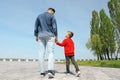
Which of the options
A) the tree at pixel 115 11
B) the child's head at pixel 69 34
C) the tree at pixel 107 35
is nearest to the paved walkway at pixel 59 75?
the child's head at pixel 69 34

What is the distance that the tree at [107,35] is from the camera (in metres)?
52.0

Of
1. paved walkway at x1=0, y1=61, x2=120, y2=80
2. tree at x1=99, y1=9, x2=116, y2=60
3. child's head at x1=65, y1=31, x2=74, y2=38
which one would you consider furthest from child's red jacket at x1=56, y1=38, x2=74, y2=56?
tree at x1=99, y1=9, x2=116, y2=60

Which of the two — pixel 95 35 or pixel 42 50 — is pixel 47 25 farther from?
pixel 95 35

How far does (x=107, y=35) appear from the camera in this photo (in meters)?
52.8

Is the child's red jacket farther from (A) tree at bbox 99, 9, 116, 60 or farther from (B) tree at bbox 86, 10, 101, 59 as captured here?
(B) tree at bbox 86, 10, 101, 59

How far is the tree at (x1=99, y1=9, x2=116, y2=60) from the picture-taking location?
52.0 metres

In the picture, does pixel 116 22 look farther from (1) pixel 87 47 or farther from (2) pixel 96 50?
(1) pixel 87 47

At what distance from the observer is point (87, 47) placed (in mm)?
66438

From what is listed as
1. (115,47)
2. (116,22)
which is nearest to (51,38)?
(116,22)

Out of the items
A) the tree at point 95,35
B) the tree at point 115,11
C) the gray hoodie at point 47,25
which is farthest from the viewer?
the tree at point 95,35

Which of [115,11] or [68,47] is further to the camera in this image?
[115,11]

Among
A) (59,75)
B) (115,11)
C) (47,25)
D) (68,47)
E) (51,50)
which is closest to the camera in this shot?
(51,50)

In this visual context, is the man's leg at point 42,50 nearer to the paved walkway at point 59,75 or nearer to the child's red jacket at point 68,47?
the paved walkway at point 59,75

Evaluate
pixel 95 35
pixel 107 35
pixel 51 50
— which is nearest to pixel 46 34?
pixel 51 50
